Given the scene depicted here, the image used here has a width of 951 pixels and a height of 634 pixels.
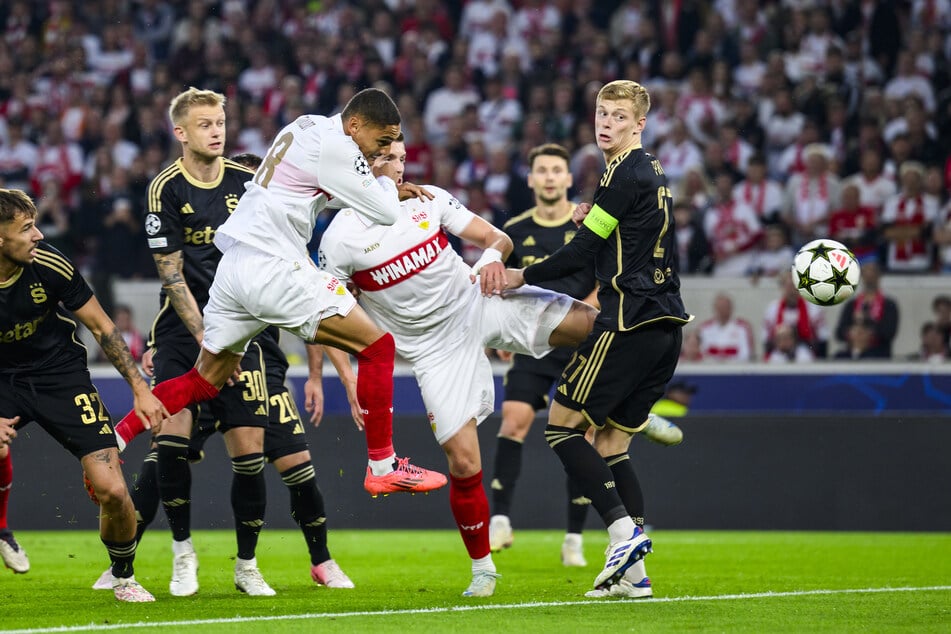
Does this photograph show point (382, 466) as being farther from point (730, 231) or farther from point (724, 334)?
point (730, 231)

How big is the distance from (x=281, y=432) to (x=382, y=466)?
124cm

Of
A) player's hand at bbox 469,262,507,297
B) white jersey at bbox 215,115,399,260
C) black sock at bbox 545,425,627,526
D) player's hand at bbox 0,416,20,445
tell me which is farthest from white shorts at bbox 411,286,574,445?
player's hand at bbox 0,416,20,445

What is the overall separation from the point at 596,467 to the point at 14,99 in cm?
1448

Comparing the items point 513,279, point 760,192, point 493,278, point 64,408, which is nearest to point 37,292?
point 64,408

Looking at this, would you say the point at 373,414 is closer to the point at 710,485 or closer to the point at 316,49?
the point at 710,485

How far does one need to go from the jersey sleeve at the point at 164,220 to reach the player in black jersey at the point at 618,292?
2149 mm

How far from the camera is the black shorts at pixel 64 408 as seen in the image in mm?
6941

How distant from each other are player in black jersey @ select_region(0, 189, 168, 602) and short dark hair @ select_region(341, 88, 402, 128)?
5.42 ft

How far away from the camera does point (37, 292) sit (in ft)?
22.7

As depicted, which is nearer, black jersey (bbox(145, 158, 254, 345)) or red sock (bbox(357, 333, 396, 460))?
red sock (bbox(357, 333, 396, 460))

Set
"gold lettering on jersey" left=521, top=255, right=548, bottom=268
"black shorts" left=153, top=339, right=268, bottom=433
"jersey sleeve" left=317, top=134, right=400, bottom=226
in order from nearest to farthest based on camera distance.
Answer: "jersey sleeve" left=317, top=134, right=400, bottom=226 → "black shorts" left=153, top=339, right=268, bottom=433 → "gold lettering on jersey" left=521, top=255, right=548, bottom=268

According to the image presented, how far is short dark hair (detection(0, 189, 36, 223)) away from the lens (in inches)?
265

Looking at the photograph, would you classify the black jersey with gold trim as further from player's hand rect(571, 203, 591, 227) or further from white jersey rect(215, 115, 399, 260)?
white jersey rect(215, 115, 399, 260)

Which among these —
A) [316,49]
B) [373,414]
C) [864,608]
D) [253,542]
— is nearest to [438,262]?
[373,414]
